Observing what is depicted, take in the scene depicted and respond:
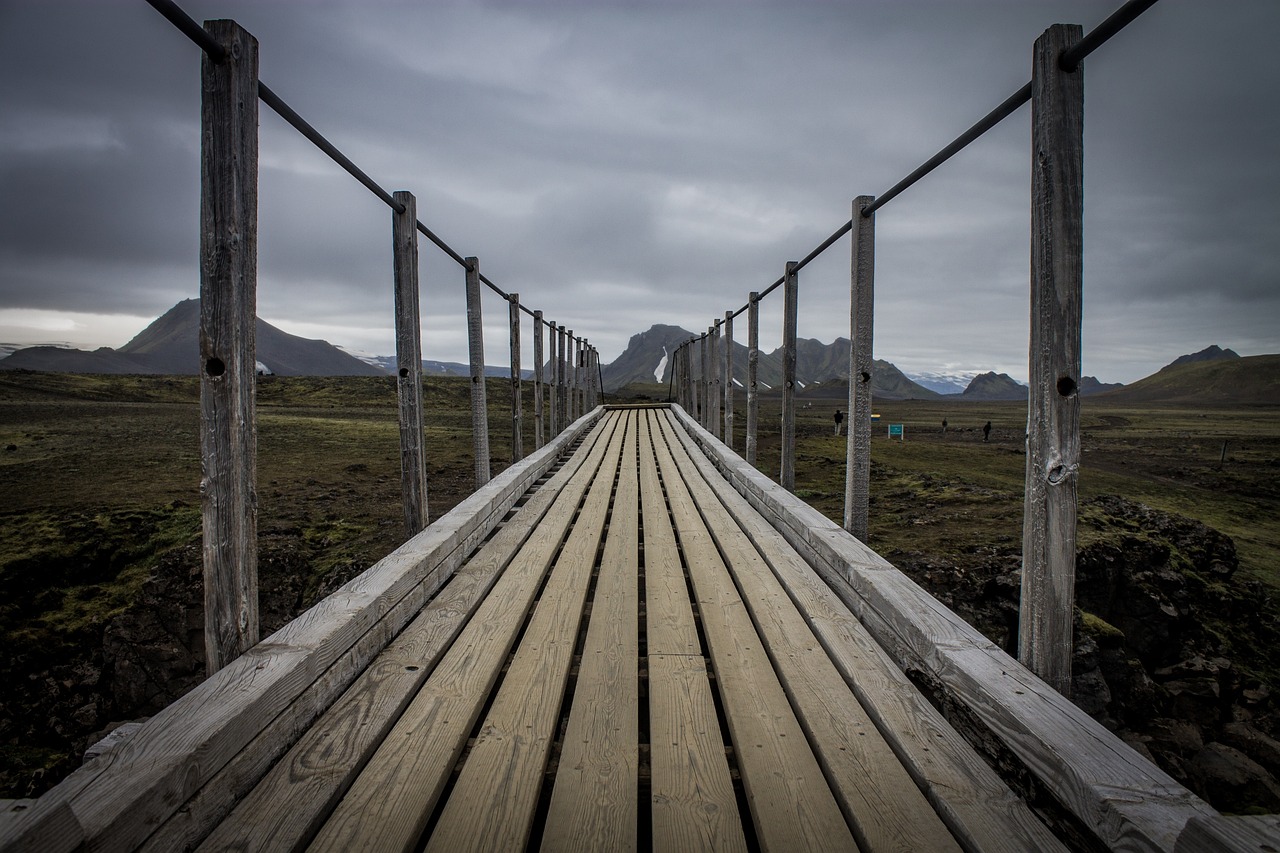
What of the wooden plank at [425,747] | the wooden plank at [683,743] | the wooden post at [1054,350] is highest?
the wooden post at [1054,350]

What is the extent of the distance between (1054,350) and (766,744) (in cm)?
131

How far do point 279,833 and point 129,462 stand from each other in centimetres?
1039

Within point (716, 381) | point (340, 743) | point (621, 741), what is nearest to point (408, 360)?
point (340, 743)

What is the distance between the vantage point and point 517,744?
5.00ft

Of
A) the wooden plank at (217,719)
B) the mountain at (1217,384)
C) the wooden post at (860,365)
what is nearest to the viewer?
the wooden plank at (217,719)

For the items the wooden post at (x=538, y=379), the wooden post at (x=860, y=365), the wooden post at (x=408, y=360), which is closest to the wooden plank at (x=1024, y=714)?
the wooden post at (x=860, y=365)

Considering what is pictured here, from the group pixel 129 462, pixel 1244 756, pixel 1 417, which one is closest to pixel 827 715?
pixel 1244 756

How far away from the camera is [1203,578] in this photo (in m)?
5.83

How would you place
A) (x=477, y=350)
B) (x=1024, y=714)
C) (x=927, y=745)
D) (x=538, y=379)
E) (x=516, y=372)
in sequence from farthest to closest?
(x=538, y=379) < (x=516, y=372) < (x=477, y=350) < (x=927, y=745) < (x=1024, y=714)

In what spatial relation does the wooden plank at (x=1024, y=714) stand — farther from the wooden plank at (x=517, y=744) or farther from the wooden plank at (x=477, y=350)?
the wooden plank at (x=477, y=350)

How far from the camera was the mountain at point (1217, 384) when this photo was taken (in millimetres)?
106062

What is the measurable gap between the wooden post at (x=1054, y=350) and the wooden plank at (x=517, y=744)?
4.65 ft

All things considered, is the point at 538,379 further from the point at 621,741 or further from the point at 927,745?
the point at 927,745

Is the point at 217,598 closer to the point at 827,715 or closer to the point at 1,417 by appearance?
the point at 827,715
